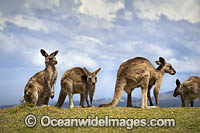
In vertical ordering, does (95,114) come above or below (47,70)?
below

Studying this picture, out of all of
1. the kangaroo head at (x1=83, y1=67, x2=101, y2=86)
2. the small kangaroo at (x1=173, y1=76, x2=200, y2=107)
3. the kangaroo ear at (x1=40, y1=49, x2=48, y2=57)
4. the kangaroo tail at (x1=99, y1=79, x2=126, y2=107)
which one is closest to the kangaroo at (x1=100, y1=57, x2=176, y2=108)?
the kangaroo tail at (x1=99, y1=79, x2=126, y2=107)

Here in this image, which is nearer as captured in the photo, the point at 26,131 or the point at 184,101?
the point at 26,131

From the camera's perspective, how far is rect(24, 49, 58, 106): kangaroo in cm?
1121

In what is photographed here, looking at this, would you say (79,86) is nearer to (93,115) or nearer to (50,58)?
(50,58)

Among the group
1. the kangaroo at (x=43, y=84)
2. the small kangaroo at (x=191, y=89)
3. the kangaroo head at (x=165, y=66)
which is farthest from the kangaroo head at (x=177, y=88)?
the kangaroo at (x=43, y=84)

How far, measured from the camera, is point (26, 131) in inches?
286

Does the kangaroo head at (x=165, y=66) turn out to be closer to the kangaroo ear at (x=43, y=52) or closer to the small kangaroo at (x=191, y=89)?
the small kangaroo at (x=191, y=89)

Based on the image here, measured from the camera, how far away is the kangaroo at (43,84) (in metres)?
11.2

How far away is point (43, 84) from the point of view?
11.6 metres

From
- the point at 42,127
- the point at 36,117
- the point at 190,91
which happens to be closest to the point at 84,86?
the point at 36,117

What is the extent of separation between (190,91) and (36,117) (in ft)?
28.9

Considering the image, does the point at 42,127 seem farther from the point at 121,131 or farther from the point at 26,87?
the point at 26,87

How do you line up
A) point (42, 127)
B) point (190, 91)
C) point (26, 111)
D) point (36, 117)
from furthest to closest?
point (190, 91)
point (26, 111)
point (36, 117)
point (42, 127)

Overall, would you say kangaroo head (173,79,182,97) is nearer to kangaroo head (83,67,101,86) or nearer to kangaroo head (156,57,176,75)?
kangaroo head (156,57,176,75)
